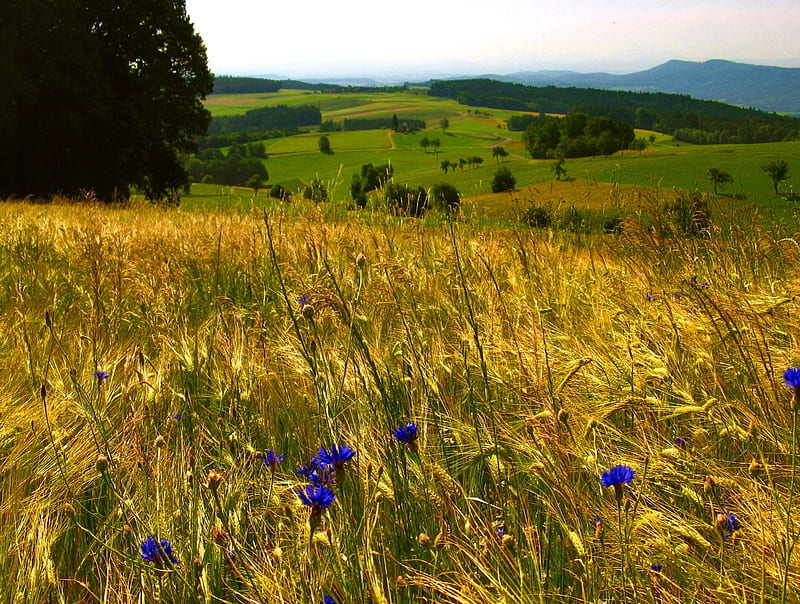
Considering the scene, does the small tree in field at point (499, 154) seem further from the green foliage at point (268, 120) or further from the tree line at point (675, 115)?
the green foliage at point (268, 120)

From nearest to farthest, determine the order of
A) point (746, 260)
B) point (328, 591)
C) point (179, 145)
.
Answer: point (328, 591) → point (746, 260) → point (179, 145)

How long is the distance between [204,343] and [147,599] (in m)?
1.35

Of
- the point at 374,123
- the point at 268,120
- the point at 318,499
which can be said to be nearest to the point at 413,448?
the point at 318,499

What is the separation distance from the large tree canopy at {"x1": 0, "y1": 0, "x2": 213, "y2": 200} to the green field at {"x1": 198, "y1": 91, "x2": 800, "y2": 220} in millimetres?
6752

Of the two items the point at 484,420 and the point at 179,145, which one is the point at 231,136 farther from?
the point at 484,420

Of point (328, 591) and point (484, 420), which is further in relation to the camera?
point (484, 420)

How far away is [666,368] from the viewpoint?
1.79 m

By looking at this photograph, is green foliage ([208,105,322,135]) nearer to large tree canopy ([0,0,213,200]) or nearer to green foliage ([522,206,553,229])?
large tree canopy ([0,0,213,200])

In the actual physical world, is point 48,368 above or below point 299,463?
above

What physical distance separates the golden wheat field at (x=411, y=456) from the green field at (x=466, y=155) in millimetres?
1735

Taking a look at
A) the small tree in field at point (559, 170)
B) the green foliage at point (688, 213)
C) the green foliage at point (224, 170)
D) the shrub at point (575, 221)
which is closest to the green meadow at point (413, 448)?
the green foliage at point (688, 213)

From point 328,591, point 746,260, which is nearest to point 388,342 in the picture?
point 328,591

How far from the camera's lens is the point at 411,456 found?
1493 mm

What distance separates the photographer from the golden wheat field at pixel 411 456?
1.17 metres
